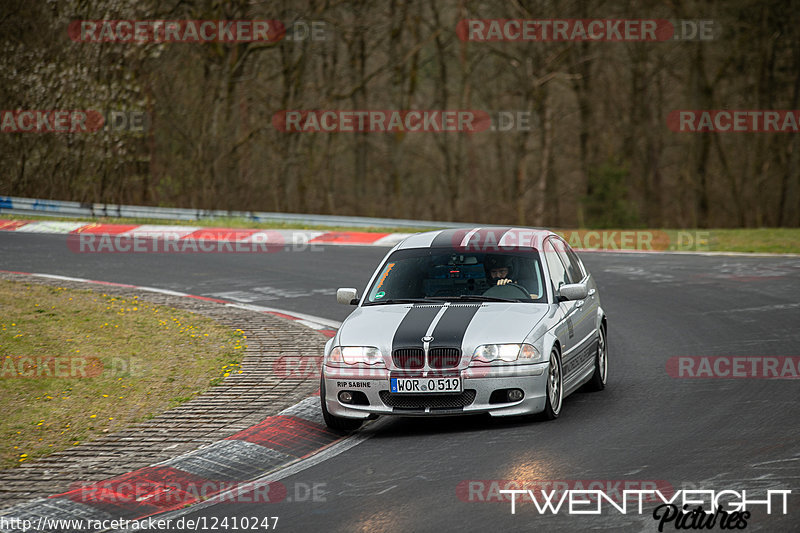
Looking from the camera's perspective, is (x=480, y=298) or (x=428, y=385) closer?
(x=428, y=385)

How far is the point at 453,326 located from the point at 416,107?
44372 millimetres

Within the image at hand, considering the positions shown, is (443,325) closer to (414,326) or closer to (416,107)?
(414,326)

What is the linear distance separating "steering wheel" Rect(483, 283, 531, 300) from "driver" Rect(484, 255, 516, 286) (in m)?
0.07

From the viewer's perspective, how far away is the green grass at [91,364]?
877 cm

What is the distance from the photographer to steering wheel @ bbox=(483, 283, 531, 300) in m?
9.12

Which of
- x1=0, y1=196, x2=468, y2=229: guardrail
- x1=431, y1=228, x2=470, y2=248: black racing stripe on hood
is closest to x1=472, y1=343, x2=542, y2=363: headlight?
x1=431, y1=228, x2=470, y2=248: black racing stripe on hood

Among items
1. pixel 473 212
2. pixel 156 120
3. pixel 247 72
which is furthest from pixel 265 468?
pixel 473 212

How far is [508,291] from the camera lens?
917 cm

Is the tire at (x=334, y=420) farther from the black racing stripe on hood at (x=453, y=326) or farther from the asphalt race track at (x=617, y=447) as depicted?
the black racing stripe on hood at (x=453, y=326)

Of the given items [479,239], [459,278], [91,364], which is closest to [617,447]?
[459,278]

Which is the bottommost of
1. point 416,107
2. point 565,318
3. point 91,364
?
point 91,364

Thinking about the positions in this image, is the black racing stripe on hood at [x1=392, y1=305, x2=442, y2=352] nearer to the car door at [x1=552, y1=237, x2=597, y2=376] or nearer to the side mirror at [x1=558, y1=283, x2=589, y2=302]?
the side mirror at [x1=558, y1=283, x2=589, y2=302]

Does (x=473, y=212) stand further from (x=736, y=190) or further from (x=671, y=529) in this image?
(x=671, y=529)

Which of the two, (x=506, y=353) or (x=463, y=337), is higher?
(x=463, y=337)
